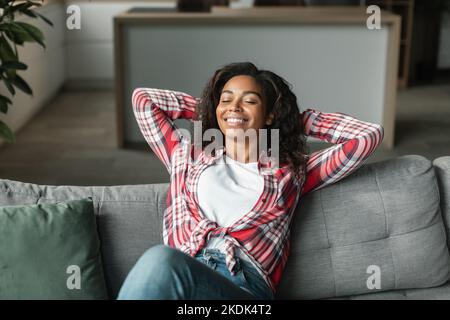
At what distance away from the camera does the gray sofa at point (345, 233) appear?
195 cm

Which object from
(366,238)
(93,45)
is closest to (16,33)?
(366,238)

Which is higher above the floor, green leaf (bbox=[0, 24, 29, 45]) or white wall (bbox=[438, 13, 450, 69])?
green leaf (bbox=[0, 24, 29, 45])

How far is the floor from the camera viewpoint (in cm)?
414

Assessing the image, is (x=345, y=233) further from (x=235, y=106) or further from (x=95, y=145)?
(x=95, y=145)

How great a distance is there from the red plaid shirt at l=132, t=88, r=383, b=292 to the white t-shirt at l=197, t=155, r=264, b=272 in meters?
0.02

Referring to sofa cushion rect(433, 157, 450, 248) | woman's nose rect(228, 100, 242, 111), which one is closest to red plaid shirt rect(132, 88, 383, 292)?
woman's nose rect(228, 100, 242, 111)

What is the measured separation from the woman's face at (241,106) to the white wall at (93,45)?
449 cm

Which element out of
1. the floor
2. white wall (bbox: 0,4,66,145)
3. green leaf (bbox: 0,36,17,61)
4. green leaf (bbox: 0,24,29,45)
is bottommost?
the floor

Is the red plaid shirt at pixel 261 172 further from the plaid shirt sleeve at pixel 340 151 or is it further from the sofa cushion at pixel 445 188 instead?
the sofa cushion at pixel 445 188

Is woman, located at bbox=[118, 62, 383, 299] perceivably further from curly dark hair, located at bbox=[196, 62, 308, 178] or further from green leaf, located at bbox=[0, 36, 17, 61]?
green leaf, located at bbox=[0, 36, 17, 61]

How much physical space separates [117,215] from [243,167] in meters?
0.36

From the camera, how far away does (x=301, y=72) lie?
4.75 meters
